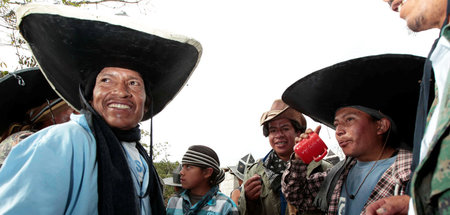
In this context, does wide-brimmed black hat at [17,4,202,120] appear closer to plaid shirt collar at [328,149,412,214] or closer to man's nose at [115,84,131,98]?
man's nose at [115,84,131,98]

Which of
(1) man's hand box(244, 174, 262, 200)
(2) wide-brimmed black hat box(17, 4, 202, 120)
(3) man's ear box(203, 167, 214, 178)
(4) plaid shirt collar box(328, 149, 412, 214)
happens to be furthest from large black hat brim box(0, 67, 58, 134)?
(4) plaid shirt collar box(328, 149, 412, 214)

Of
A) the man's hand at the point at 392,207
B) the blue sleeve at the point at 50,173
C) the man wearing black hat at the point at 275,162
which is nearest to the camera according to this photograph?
the blue sleeve at the point at 50,173

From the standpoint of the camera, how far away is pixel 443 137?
2.84ft

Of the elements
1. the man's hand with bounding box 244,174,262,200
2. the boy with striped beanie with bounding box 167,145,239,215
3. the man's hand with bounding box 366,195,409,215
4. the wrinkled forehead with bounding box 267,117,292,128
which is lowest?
the boy with striped beanie with bounding box 167,145,239,215

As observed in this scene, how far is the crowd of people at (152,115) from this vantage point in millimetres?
1236

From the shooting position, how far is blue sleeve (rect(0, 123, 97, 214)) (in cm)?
121

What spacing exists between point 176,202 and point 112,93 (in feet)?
6.77

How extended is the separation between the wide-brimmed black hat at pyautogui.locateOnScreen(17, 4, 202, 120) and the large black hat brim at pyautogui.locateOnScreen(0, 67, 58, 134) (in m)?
0.47

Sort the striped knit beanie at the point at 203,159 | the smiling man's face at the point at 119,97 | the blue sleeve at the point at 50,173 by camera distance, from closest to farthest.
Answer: the blue sleeve at the point at 50,173, the smiling man's face at the point at 119,97, the striped knit beanie at the point at 203,159

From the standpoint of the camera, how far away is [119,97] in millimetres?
1942

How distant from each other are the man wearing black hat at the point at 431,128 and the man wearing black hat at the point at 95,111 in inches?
52.6

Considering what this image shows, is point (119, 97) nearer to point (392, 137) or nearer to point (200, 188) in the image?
point (200, 188)

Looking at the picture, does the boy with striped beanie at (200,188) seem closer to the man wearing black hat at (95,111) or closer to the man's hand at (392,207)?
the man wearing black hat at (95,111)

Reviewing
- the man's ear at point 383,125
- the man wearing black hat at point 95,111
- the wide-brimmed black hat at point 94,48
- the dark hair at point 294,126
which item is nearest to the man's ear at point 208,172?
the dark hair at point 294,126
